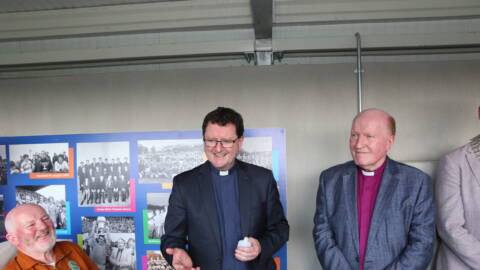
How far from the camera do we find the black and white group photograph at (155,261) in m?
2.98

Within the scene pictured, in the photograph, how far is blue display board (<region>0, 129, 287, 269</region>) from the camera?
2.94 m

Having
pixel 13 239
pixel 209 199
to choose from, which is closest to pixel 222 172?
pixel 209 199

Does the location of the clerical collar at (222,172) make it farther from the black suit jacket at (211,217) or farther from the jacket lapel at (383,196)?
the jacket lapel at (383,196)

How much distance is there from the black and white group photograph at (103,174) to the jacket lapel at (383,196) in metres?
2.13

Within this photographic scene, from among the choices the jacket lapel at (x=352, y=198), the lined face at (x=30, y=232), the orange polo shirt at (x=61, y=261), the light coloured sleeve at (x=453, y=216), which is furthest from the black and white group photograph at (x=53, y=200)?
the light coloured sleeve at (x=453, y=216)

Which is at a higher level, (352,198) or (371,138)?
(371,138)

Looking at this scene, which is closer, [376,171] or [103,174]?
[376,171]

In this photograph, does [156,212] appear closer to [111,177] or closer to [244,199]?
[111,177]

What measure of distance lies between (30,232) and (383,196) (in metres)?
2.18

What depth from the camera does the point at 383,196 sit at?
6.04ft

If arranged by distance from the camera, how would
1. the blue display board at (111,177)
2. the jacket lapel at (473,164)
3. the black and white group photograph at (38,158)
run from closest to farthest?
the jacket lapel at (473,164) < the blue display board at (111,177) < the black and white group photograph at (38,158)

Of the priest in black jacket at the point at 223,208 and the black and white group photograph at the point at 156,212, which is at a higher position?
the priest in black jacket at the point at 223,208

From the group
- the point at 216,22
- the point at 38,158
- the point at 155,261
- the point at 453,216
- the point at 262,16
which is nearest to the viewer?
the point at 453,216

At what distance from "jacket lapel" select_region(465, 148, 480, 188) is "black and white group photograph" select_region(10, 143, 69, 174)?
3245mm
